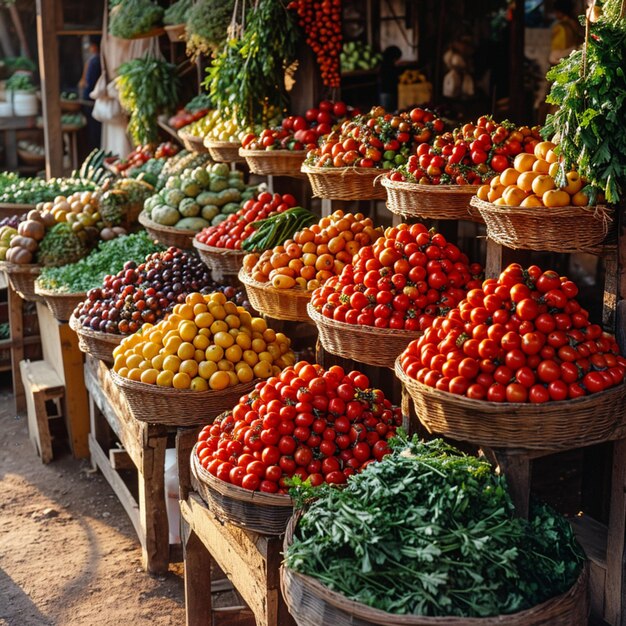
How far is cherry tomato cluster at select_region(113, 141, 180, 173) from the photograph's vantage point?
7.34 metres

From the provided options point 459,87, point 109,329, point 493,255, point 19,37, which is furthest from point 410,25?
point 493,255

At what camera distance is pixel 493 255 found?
10.3ft

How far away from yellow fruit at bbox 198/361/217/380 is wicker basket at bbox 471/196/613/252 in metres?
1.41

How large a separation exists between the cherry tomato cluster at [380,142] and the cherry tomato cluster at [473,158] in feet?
1.40

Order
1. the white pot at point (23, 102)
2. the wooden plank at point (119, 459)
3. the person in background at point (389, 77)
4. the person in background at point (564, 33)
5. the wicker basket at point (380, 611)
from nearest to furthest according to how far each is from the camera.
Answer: the wicker basket at point (380, 611), the wooden plank at point (119, 459), the person in background at point (564, 33), the person in background at point (389, 77), the white pot at point (23, 102)

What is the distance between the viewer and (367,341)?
3176 millimetres

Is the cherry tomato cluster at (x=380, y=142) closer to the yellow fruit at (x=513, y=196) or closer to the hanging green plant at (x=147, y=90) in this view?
the yellow fruit at (x=513, y=196)

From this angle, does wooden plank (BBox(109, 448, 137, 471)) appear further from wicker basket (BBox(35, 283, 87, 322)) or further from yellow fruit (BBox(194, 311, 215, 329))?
yellow fruit (BBox(194, 311, 215, 329))

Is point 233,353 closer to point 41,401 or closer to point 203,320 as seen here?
point 203,320

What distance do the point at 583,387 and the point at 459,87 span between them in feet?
29.1

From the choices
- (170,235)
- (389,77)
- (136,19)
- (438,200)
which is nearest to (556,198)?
(438,200)

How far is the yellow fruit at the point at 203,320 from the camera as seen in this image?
12.4ft

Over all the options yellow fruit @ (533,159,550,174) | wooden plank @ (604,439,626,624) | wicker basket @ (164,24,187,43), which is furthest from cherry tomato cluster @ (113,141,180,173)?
wooden plank @ (604,439,626,624)

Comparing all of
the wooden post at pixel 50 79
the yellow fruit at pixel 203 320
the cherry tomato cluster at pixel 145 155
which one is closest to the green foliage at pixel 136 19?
the wooden post at pixel 50 79
